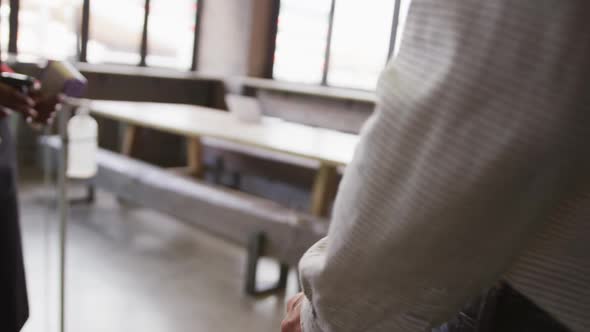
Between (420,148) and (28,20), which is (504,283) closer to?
(420,148)

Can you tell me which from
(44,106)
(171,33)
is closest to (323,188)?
(44,106)

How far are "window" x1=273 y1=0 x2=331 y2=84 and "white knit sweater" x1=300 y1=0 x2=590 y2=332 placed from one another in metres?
5.33

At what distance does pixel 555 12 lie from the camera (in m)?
0.39

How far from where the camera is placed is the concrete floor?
2230mm

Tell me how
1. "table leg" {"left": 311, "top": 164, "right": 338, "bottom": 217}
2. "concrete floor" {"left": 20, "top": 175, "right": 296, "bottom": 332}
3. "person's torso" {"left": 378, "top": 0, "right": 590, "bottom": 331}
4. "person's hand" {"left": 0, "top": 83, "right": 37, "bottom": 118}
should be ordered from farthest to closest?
"table leg" {"left": 311, "top": 164, "right": 338, "bottom": 217}, "concrete floor" {"left": 20, "top": 175, "right": 296, "bottom": 332}, "person's hand" {"left": 0, "top": 83, "right": 37, "bottom": 118}, "person's torso" {"left": 378, "top": 0, "right": 590, "bottom": 331}

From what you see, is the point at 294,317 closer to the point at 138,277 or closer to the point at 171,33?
the point at 138,277

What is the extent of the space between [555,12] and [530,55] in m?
0.04

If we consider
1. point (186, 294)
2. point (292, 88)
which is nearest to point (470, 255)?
point (186, 294)

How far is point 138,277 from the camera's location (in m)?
2.66

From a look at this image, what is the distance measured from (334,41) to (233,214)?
11.5 ft

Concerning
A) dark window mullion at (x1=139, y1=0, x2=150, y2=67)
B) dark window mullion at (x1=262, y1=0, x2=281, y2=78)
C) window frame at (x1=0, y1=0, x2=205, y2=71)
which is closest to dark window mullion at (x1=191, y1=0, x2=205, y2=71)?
window frame at (x1=0, y1=0, x2=205, y2=71)

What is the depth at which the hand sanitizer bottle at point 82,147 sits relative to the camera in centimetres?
337

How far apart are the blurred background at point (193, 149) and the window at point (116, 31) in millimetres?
16

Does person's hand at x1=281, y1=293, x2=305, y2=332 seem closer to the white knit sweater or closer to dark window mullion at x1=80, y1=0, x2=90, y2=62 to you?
the white knit sweater
